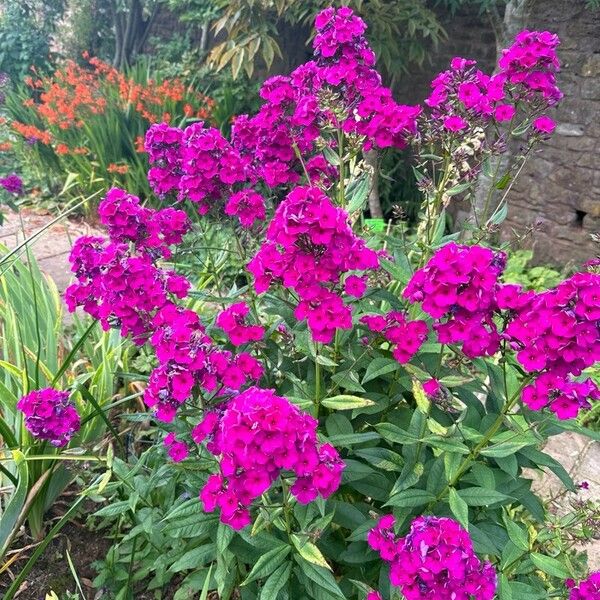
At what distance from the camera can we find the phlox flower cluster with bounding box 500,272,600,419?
118 cm

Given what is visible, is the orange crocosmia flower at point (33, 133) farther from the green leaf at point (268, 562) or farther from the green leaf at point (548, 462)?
the green leaf at point (548, 462)

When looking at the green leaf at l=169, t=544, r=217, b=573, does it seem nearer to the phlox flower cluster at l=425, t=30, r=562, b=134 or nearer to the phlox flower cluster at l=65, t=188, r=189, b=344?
the phlox flower cluster at l=65, t=188, r=189, b=344

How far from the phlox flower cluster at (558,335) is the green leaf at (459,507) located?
0.36m

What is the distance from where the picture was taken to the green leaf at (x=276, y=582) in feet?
4.88

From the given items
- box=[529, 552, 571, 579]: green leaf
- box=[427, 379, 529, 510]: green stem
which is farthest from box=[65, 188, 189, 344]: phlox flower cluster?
box=[529, 552, 571, 579]: green leaf

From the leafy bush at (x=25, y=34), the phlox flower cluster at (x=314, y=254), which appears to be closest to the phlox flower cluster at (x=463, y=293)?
the phlox flower cluster at (x=314, y=254)

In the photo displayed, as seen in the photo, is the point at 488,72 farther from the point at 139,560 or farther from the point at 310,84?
the point at 139,560

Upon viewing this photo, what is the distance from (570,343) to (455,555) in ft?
1.61

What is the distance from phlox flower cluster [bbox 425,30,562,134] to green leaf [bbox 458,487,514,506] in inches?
42.6

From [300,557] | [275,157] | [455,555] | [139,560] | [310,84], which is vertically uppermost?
[310,84]

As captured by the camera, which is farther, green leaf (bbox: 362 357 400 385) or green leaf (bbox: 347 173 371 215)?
green leaf (bbox: 347 173 371 215)

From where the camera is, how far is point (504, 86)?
204cm

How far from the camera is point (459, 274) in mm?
1303

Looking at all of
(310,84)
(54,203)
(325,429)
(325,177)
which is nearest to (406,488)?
(325,429)
